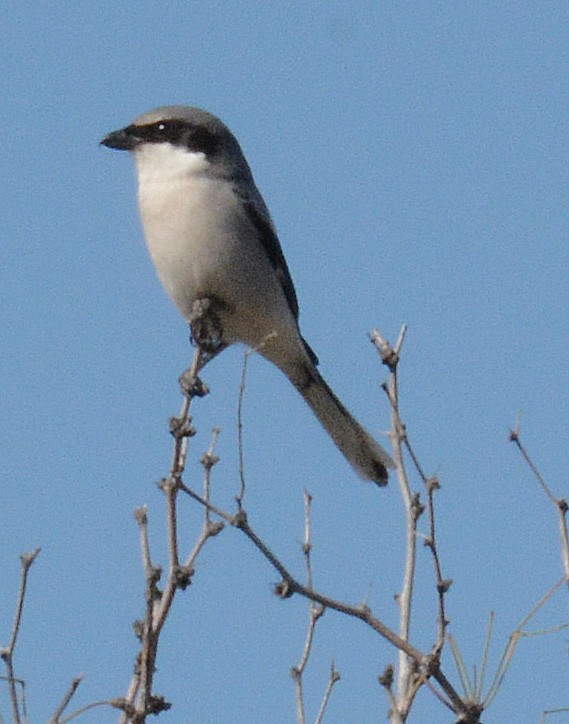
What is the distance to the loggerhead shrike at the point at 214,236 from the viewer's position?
488 cm

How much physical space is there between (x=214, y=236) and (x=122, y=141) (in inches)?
23.0

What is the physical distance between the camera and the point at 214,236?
490cm

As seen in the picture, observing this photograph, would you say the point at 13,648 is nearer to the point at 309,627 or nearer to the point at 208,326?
the point at 309,627

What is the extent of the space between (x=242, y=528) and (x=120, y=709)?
14.7 inches

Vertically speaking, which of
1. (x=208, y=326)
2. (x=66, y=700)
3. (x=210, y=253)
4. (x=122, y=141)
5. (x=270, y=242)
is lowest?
(x=66, y=700)

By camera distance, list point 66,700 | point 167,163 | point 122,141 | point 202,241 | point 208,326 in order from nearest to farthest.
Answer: point 66,700 < point 208,326 < point 202,241 < point 167,163 < point 122,141

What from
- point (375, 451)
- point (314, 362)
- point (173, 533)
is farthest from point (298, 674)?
point (314, 362)

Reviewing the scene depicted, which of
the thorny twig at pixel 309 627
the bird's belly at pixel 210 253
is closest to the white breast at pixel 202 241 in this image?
the bird's belly at pixel 210 253

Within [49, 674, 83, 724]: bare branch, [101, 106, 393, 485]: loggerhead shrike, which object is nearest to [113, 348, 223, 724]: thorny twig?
[49, 674, 83, 724]: bare branch

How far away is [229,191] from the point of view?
16.6ft

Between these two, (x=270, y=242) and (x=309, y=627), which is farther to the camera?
(x=270, y=242)

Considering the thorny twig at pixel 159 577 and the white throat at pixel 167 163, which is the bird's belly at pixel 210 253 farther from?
the thorny twig at pixel 159 577

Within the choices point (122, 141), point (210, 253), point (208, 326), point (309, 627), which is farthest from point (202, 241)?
point (309, 627)

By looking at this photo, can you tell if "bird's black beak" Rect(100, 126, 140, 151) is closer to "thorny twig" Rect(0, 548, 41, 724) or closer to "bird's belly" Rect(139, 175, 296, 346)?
"bird's belly" Rect(139, 175, 296, 346)
